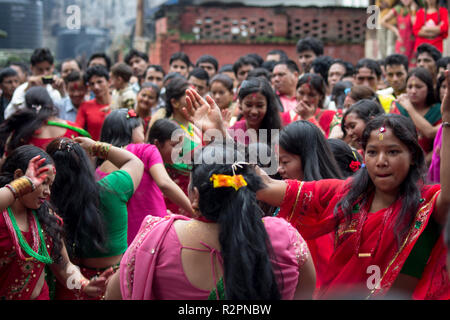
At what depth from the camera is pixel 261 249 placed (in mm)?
2141

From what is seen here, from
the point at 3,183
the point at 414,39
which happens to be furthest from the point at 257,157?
the point at 414,39

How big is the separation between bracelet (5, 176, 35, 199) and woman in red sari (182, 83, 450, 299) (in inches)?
42.3

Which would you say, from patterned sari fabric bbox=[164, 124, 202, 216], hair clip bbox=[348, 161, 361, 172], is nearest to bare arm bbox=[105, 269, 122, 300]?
hair clip bbox=[348, 161, 361, 172]

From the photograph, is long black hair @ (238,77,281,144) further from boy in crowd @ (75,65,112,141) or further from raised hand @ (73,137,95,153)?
boy in crowd @ (75,65,112,141)

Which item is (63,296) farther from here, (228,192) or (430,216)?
(430,216)

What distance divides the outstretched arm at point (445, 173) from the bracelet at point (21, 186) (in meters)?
1.84

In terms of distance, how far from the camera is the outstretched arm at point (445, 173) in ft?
8.41

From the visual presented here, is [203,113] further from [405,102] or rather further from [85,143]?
[405,102]

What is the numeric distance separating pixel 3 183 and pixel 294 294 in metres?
1.59

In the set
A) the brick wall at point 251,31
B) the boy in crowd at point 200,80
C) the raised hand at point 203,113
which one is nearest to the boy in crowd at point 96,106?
the boy in crowd at point 200,80

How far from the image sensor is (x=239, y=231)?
7.01 feet

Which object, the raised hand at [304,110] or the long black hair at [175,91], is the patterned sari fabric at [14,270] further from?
the raised hand at [304,110]

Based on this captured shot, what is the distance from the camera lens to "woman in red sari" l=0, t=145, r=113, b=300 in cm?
274

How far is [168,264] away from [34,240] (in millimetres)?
983
